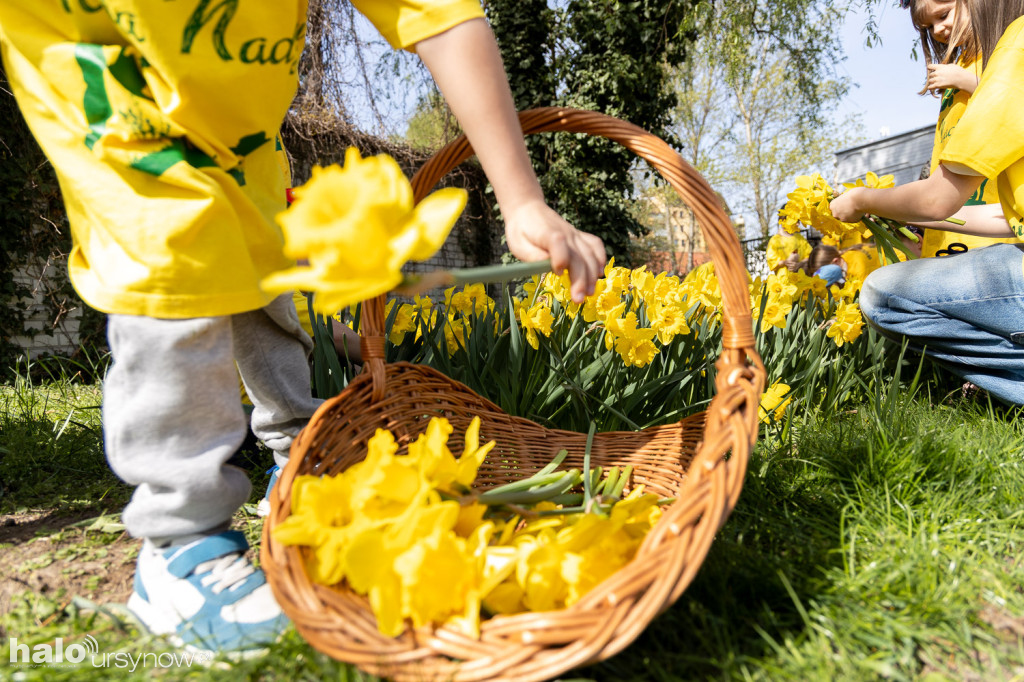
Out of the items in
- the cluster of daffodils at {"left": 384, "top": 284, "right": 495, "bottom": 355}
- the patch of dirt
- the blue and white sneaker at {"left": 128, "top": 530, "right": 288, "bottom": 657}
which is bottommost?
the patch of dirt

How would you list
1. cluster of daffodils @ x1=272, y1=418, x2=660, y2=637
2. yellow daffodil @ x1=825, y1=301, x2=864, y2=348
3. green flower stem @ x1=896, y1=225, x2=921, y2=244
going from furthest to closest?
green flower stem @ x1=896, y1=225, x2=921, y2=244 < yellow daffodil @ x1=825, y1=301, x2=864, y2=348 < cluster of daffodils @ x1=272, y1=418, x2=660, y2=637

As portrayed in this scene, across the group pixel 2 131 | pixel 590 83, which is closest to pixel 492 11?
pixel 590 83

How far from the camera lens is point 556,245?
31.5 inches

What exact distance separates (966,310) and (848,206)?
0.42 metres

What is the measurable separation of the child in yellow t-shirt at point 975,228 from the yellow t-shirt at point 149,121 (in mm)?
1337

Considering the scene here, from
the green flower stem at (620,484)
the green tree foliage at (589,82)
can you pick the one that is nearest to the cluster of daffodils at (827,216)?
the green flower stem at (620,484)

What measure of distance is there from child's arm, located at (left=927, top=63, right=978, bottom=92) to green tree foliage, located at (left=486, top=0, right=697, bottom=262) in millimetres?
5627

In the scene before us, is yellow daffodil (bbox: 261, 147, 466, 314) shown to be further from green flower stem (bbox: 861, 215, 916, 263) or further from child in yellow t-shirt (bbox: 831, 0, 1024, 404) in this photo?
green flower stem (bbox: 861, 215, 916, 263)

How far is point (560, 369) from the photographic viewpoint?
62.7 inches

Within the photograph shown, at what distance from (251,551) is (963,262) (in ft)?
6.35

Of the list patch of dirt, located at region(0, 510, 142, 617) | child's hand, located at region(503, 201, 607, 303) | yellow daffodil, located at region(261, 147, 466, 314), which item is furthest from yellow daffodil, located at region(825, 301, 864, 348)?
patch of dirt, located at region(0, 510, 142, 617)

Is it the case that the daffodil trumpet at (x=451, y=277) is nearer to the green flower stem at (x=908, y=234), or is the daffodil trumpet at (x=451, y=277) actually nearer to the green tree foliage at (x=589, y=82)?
the green flower stem at (x=908, y=234)

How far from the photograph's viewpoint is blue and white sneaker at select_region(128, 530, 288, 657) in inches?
31.9

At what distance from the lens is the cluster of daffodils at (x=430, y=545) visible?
68 cm
